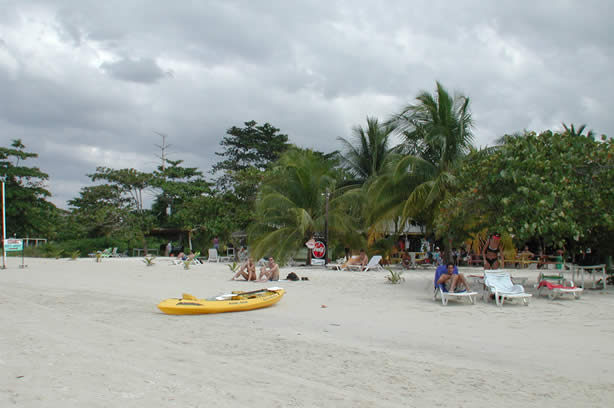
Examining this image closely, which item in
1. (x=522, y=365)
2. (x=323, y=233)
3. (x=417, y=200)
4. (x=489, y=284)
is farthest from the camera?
(x=323, y=233)

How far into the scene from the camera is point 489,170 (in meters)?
12.2

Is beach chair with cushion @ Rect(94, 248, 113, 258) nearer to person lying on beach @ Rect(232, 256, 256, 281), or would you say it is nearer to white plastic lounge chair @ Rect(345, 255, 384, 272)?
white plastic lounge chair @ Rect(345, 255, 384, 272)

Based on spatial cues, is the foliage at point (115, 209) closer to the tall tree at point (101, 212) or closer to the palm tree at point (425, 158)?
the tall tree at point (101, 212)

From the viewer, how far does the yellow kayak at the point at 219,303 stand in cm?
870

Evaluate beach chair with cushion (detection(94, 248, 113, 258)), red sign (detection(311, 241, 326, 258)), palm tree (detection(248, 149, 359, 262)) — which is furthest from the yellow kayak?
beach chair with cushion (detection(94, 248, 113, 258))

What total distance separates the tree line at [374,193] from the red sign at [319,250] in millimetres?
788

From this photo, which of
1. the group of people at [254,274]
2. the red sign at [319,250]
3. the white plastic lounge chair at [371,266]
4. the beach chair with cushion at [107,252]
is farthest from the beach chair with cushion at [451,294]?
the beach chair with cushion at [107,252]

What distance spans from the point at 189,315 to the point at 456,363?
491 centimetres

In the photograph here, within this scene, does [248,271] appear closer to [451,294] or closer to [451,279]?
[451,279]

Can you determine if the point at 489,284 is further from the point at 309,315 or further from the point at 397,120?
the point at 397,120

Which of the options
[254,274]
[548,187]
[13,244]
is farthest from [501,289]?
[13,244]

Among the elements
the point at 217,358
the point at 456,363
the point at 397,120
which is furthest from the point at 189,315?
the point at 397,120

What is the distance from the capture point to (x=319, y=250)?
2267 centimetres

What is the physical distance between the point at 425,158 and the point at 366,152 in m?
6.43
